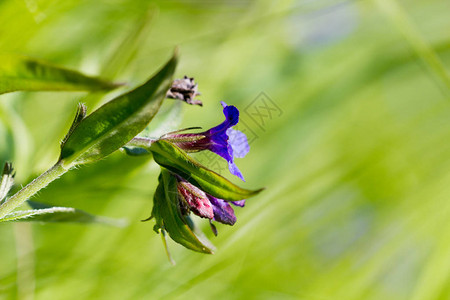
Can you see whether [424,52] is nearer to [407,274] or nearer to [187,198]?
[407,274]

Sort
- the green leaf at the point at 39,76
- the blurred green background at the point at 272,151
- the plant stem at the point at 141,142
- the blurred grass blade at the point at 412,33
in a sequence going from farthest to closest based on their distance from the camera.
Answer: the blurred grass blade at the point at 412,33 < the blurred green background at the point at 272,151 < the plant stem at the point at 141,142 < the green leaf at the point at 39,76

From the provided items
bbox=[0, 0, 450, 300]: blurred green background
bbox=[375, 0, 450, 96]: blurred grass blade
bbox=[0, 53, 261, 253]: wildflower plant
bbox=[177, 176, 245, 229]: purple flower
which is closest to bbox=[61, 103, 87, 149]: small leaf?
bbox=[0, 53, 261, 253]: wildflower plant

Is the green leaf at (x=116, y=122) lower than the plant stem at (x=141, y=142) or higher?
higher

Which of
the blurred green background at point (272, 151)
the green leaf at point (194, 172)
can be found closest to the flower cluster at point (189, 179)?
the green leaf at point (194, 172)

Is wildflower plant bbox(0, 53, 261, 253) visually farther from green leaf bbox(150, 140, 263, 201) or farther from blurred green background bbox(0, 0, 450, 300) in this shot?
blurred green background bbox(0, 0, 450, 300)

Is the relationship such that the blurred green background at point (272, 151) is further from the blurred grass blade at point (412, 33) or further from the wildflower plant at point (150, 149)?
the wildflower plant at point (150, 149)

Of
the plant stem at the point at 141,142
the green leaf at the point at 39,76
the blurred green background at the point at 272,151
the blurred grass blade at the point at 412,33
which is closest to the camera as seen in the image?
the green leaf at the point at 39,76
